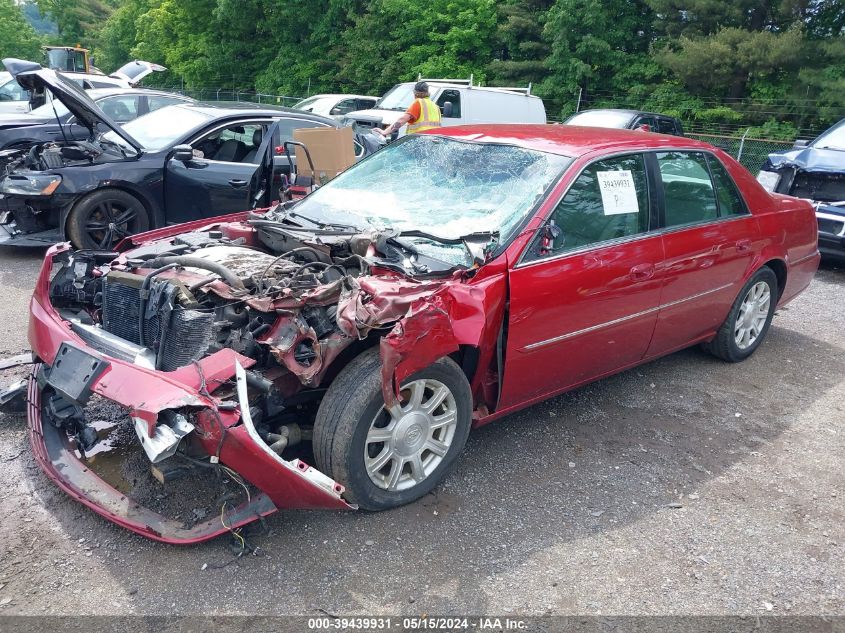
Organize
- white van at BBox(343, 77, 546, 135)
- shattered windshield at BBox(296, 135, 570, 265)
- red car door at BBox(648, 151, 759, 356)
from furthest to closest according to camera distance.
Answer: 1. white van at BBox(343, 77, 546, 135)
2. red car door at BBox(648, 151, 759, 356)
3. shattered windshield at BBox(296, 135, 570, 265)

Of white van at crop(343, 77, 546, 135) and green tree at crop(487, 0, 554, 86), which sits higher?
green tree at crop(487, 0, 554, 86)

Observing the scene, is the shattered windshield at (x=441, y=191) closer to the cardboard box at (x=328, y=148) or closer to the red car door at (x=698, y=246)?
the red car door at (x=698, y=246)

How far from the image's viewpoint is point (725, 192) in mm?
4535

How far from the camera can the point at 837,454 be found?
12.9 ft

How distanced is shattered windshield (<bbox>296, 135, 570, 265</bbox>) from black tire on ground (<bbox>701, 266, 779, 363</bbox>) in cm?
207

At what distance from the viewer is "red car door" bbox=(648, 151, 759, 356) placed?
4.06m

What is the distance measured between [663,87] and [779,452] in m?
17.1

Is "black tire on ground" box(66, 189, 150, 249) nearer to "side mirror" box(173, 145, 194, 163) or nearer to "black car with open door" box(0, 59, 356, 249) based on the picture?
"black car with open door" box(0, 59, 356, 249)

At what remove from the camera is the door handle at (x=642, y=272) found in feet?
12.3

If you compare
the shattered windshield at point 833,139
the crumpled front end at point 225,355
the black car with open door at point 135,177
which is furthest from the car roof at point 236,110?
the shattered windshield at point 833,139

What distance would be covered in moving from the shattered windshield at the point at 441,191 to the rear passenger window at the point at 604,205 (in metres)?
0.18

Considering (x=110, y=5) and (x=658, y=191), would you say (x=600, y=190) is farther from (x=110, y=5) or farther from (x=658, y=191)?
(x=110, y=5)

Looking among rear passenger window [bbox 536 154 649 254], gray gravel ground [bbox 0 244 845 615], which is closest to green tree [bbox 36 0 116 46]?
gray gravel ground [bbox 0 244 845 615]

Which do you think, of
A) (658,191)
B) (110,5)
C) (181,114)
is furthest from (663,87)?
(110,5)
